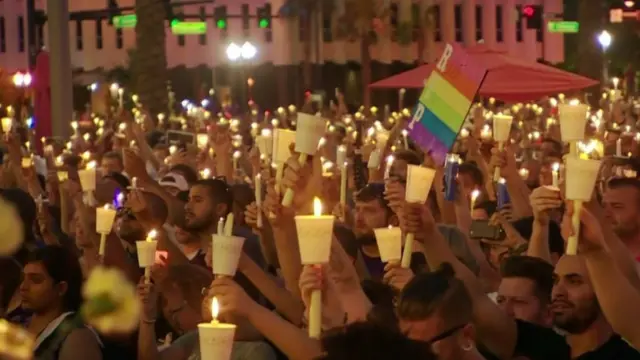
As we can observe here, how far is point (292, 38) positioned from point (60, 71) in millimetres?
47862

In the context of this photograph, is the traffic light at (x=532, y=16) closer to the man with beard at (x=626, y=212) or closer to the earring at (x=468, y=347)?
the man with beard at (x=626, y=212)

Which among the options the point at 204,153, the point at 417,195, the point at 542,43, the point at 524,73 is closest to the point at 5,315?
the point at 417,195

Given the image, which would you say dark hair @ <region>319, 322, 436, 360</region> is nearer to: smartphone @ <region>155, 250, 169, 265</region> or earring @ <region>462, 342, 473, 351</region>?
earring @ <region>462, 342, 473, 351</region>

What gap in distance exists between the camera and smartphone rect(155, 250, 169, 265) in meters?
6.63

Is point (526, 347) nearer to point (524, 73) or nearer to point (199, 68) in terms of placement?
point (524, 73)

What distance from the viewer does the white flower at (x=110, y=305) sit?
6023 millimetres

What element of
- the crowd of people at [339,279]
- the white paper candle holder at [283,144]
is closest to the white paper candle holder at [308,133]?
the crowd of people at [339,279]

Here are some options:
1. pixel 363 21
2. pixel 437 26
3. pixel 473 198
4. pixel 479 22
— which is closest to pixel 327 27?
pixel 363 21

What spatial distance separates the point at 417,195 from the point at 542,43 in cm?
6481

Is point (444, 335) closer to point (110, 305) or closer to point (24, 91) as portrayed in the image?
point (110, 305)

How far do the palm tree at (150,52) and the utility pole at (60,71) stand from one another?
27.6ft

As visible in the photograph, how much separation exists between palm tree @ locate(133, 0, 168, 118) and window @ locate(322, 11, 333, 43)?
36877 millimetres

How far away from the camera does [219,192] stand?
328 inches

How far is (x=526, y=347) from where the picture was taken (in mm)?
5551
